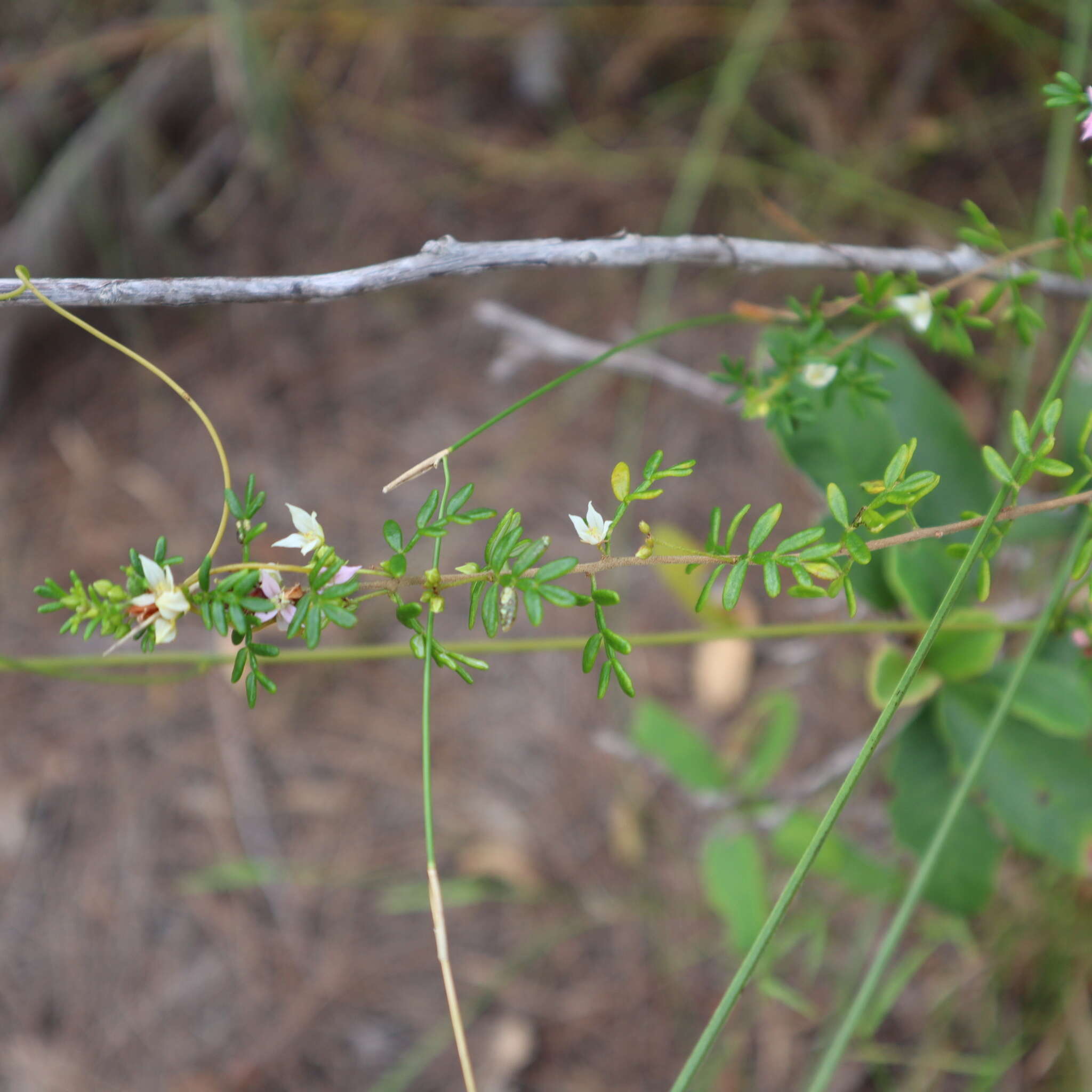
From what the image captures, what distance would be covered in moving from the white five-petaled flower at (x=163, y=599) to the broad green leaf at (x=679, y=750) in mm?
1001

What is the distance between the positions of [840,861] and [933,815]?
27 centimetres

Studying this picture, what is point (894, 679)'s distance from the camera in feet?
3.26

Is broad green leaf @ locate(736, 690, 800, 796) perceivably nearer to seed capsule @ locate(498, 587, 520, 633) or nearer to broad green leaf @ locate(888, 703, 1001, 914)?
broad green leaf @ locate(888, 703, 1001, 914)

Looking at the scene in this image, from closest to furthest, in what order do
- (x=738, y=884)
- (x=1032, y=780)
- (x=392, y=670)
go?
1. (x=1032, y=780)
2. (x=738, y=884)
3. (x=392, y=670)

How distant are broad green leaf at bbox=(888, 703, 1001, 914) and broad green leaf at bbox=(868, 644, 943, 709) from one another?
0.07 m

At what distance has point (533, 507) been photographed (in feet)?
6.53

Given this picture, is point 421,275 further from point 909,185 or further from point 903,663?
point 909,185

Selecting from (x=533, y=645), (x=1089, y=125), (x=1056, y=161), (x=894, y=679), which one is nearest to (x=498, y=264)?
(x=533, y=645)

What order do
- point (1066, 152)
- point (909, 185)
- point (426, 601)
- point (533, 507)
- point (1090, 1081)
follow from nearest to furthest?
point (426, 601)
point (1066, 152)
point (1090, 1081)
point (909, 185)
point (533, 507)

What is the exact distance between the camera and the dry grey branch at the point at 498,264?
2.23ft

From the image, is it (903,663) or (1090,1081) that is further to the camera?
(1090,1081)

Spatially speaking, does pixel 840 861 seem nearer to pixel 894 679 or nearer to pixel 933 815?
pixel 933 815

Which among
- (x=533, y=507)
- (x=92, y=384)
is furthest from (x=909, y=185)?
(x=92, y=384)

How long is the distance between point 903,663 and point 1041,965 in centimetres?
95
